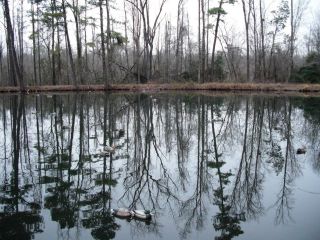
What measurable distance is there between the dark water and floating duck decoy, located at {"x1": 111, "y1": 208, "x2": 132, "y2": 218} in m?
0.06

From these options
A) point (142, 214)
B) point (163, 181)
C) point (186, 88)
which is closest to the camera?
point (142, 214)

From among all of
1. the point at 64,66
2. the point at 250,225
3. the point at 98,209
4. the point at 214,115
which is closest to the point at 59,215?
the point at 98,209

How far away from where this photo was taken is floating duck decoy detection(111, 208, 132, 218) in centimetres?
391

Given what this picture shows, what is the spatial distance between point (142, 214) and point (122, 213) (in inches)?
8.9

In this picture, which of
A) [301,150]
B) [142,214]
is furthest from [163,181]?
[301,150]

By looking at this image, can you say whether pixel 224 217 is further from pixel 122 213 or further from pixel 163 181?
pixel 163 181

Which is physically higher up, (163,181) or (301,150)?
(301,150)

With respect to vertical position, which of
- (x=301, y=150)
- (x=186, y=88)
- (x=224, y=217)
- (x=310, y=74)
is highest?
(x=310, y=74)

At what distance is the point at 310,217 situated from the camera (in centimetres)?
399

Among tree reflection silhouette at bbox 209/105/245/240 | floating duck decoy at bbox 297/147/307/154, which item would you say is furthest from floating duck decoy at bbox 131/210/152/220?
floating duck decoy at bbox 297/147/307/154

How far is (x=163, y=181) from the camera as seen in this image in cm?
535

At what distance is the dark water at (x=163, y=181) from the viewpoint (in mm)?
3711

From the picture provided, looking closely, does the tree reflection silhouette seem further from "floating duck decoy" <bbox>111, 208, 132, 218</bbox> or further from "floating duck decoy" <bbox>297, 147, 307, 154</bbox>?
"floating duck decoy" <bbox>297, 147, 307, 154</bbox>

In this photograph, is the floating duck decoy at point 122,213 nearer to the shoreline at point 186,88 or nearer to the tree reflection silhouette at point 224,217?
the tree reflection silhouette at point 224,217
